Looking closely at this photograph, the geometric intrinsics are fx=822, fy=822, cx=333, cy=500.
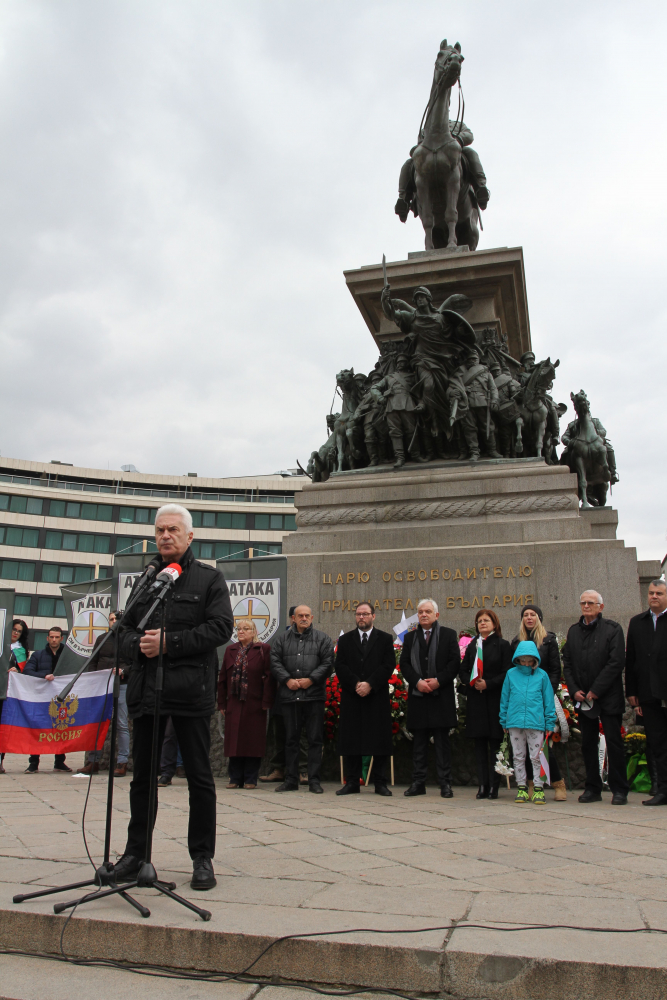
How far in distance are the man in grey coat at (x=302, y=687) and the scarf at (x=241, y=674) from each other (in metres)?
0.33

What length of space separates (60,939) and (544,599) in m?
8.04

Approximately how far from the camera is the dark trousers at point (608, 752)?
7441 millimetres

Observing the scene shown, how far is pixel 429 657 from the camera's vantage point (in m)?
8.33

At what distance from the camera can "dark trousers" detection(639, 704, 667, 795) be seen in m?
7.47

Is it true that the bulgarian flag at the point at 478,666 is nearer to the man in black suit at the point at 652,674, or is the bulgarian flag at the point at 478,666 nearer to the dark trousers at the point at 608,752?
the dark trousers at the point at 608,752

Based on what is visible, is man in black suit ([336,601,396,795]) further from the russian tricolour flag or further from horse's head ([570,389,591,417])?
horse's head ([570,389,591,417])

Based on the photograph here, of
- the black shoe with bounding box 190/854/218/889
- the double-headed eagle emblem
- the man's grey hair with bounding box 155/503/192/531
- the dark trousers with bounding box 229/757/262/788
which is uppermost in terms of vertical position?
the man's grey hair with bounding box 155/503/192/531

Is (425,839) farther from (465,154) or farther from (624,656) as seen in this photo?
(465,154)

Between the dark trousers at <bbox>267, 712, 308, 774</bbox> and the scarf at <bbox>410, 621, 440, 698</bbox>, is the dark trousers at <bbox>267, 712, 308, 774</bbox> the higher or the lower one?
the lower one

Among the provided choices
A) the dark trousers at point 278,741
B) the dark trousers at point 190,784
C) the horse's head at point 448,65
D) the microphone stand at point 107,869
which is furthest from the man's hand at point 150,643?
the horse's head at point 448,65

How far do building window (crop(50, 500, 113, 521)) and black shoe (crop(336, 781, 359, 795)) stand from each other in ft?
190

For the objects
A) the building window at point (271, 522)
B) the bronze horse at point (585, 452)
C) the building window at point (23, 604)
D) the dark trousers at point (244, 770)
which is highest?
the building window at point (271, 522)

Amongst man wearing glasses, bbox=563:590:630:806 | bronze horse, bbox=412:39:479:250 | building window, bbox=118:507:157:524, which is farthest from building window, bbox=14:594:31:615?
man wearing glasses, bbox=563:590:630:806

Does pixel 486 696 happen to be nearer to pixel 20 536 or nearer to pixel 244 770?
pixel 244 770
